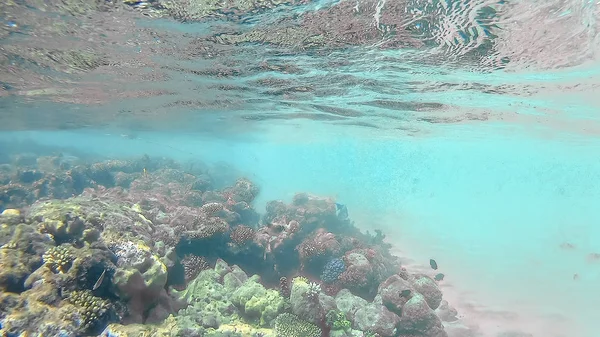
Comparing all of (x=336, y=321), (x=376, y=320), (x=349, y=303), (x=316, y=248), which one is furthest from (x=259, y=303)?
(x=316, y=248)

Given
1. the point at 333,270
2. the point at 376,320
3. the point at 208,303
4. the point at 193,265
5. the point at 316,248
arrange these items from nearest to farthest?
the point at 208,303
the point at 376,320
the point at 193,265
the point at 333,270
the point at 316,248

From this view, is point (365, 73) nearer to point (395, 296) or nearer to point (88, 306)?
point (395, 296)

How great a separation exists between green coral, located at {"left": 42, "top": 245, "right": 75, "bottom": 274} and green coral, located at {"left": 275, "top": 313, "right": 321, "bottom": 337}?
4210mm

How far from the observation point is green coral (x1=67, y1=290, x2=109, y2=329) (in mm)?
5125

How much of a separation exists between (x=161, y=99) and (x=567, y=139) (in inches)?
1518

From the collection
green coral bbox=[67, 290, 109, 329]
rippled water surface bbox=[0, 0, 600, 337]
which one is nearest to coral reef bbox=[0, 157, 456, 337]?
green coral bbox=[67, 290, 109, 329]

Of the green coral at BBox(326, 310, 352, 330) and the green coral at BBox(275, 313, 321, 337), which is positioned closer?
the green coral at BBox(275, 313, 321, 337)

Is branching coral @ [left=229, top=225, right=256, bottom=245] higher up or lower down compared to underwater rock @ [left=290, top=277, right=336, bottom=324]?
lower down

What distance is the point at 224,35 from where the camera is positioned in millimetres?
11219

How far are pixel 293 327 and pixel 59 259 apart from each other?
15.5 ft

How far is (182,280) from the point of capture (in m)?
8.90

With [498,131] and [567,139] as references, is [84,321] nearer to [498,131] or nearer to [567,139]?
[498,131]

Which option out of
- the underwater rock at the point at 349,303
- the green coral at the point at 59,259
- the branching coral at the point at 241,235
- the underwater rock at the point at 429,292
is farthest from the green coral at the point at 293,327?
the underwater rock at the point at 429,292

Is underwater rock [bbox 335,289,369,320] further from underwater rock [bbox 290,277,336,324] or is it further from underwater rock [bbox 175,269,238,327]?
underwater rock [bbox 175,269,238,327]
